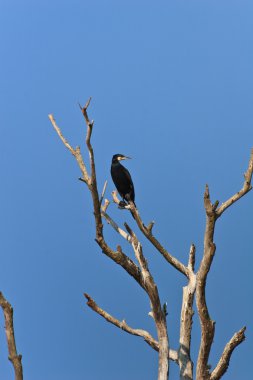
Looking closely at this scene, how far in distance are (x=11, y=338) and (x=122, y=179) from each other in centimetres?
668

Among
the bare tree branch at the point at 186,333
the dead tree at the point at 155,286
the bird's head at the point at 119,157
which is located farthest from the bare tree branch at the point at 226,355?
the bird's head at the point at 119,157

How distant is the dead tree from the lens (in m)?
7.38

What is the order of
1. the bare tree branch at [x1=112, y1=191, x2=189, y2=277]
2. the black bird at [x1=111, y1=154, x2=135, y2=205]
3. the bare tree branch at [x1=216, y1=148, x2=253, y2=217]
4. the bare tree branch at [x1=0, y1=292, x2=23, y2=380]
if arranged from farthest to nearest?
the black bird at [x1=111, y1=154, x2=135, y2=205] < the bare tree branch at [x1=112, y1=191, x2=189, y2=277] < the bare tree branch at [x1=216, y1=148, x2=253, y2=217] < the bare tree branch at [x1=0, y1=292, x2=23, y2=380]

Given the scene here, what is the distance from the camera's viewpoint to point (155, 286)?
8344 mm

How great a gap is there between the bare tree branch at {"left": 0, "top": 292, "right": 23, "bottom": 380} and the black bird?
5.92 m

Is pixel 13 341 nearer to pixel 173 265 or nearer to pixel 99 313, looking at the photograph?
pixel 99 313

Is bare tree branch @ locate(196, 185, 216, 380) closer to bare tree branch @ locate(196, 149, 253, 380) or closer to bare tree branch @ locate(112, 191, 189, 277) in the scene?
bare tree branch @ locate(196, 149, 253, 380)

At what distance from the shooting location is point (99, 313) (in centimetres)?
831

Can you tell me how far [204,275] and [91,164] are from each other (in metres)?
1.94

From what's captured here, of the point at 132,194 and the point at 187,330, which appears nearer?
the point at 187,330

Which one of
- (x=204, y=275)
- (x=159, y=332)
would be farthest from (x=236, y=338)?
(x=159, y=332)

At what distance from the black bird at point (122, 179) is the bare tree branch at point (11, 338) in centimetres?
592

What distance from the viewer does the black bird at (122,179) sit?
40.2ft

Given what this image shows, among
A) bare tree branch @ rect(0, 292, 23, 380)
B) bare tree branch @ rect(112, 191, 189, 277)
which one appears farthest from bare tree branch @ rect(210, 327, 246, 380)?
bare tree branch @ rect(0, 292, 23, 380)
